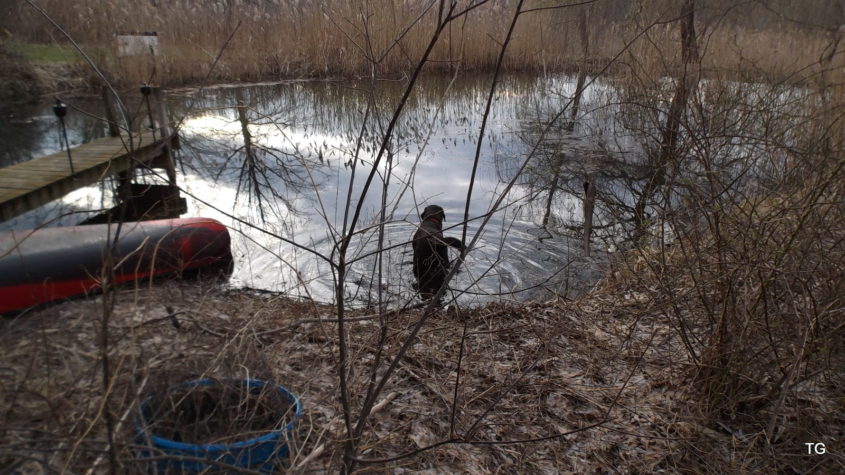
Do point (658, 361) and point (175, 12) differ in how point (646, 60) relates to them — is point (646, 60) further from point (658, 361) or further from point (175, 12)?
point (175, 12)

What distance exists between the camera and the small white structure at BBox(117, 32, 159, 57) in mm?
11859

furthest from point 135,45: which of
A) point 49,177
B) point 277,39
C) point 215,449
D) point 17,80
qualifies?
point 215,449

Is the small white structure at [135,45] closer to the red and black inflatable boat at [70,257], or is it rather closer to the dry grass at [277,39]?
the dry grass at [277,39]

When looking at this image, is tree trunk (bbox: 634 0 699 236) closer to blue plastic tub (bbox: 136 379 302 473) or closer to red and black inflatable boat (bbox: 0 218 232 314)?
blue plastic tub (bbox: 136 379 302 473)

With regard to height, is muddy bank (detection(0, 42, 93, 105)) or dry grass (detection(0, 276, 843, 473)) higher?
muddy bank (detection(0, 42, 93, 105))

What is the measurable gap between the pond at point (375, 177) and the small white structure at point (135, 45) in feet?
4.18

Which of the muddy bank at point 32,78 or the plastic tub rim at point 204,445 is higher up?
the muddy bank at point 32,78

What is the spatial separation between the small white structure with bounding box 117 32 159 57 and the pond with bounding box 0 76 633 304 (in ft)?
4.18

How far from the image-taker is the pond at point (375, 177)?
→ 555 cm

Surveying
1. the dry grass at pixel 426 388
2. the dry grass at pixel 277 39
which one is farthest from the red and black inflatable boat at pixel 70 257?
the dry grass at pixel 277 39

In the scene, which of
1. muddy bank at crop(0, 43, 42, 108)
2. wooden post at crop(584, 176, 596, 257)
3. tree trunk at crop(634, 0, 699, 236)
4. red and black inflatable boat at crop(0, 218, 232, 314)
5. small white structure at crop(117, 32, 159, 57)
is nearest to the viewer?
tree trunk at crop(634, 0, 699, 236)

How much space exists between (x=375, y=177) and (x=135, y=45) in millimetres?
7520

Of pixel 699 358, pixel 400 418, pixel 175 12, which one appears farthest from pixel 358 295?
pixel 175 12

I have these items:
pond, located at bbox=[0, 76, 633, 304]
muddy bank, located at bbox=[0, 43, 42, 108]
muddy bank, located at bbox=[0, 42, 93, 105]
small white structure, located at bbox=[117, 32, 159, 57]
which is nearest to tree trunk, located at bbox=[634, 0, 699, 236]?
pond, located at bbox=[0, 76, 633, 304]
